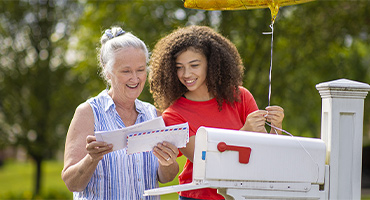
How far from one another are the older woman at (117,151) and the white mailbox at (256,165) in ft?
1.42

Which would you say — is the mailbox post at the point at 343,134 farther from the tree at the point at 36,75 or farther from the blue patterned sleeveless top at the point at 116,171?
the tree at the point at 36,75

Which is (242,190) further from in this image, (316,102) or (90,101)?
(316,102)

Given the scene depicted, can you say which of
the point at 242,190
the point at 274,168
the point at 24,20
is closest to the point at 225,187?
the point at 242,190

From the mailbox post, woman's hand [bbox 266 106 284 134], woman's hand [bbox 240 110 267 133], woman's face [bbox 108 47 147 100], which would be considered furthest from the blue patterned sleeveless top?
the mailbox post

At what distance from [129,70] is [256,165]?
3.43 feet

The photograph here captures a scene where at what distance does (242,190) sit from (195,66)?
104 cm

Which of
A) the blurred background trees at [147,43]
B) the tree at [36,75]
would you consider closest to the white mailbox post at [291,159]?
the blurred background trees at [147,43]

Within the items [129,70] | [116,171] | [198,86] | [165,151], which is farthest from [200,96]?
[116,171]

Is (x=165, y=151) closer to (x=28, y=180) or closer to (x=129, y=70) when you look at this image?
(x=129, y=70)

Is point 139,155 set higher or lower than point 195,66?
lower

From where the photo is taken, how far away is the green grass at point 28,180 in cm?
990

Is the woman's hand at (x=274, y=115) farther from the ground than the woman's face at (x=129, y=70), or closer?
closer

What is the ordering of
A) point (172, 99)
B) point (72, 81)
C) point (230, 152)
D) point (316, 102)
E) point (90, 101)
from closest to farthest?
point (230, 152), point (90, 101), point (172, 99), point (316, 102), point (72, 81)

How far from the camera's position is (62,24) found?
10523 mm
